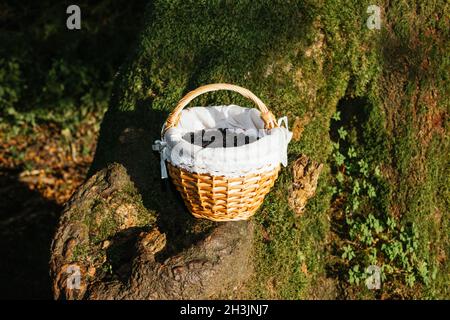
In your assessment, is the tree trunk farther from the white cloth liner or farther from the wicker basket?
the white cloth liner

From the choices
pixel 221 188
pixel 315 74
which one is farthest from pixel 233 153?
pixel 315 74

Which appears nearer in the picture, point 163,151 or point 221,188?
point 221,188

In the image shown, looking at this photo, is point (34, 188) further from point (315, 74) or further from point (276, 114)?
point (315, 74)

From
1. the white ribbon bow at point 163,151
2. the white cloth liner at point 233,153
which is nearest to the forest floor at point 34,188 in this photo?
the white ribbon bow at point 163,151

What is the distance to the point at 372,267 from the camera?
3.57 meters

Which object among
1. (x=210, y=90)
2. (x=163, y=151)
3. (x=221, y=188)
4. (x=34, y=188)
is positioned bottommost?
(x=34, y=188)

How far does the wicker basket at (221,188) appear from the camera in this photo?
2.53m

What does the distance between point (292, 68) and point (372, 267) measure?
135 cm

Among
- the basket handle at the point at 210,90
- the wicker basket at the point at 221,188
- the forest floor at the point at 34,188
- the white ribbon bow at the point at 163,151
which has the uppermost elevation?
the basket handle at the point at 210,90

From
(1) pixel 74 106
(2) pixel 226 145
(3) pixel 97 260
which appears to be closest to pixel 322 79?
(2) pixel 226 145

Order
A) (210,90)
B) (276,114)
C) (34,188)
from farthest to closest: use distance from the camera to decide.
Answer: (34,188) < (276,114) < (210,90)

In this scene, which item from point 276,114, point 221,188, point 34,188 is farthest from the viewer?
point 34,188

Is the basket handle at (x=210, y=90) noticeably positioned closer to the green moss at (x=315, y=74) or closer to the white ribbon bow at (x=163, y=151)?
the white ribbon bow at (x=163, y=151)

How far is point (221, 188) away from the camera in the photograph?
100 inches
